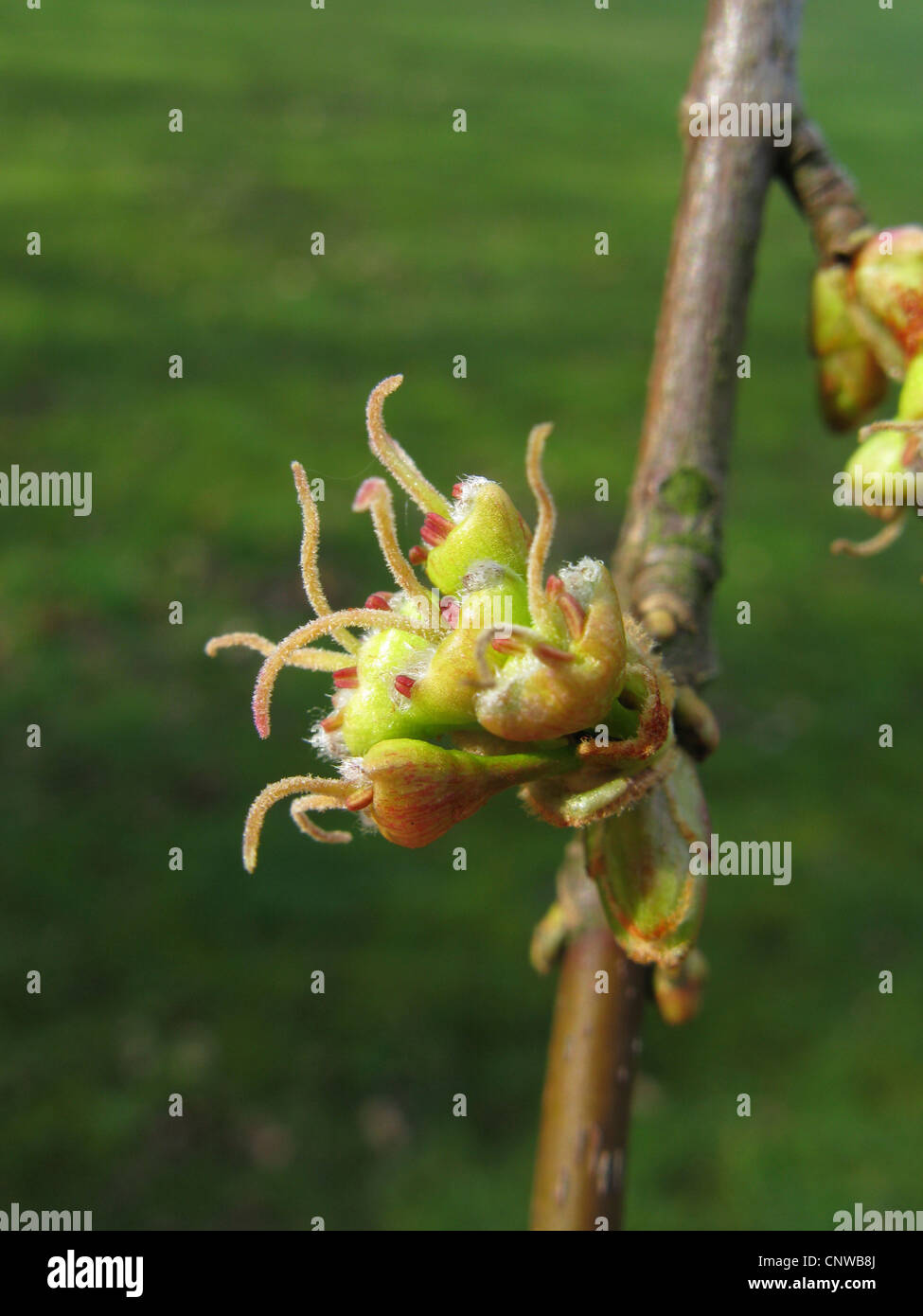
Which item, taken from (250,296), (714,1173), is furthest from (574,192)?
(714,1173)

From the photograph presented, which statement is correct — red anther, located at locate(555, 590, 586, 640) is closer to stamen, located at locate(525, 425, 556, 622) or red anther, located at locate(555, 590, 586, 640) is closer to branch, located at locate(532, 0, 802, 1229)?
stamen, located at locate(525, 425, 556, 622)

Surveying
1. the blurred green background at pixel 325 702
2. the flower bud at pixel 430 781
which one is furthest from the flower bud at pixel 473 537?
the blurred green background at pixel 325 702

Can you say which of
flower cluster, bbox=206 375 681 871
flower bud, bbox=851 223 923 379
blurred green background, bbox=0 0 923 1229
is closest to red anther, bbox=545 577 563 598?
flower cluster, bbox=206 375 681 871

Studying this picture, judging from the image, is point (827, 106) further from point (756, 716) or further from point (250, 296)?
point (756, 716)

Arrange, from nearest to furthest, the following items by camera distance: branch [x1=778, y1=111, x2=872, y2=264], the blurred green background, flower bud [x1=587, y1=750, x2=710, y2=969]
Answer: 1. flower bud [x1=587, y1=750, x2=710, y2=969]
2. branch [x1=778, y1=111, x2=872, y2=264]
3. the blurred green background

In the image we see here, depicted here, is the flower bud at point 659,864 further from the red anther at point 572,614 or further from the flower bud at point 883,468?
the flower bud at point 883,468

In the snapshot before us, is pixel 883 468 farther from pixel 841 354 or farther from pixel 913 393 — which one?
pixel 841 354

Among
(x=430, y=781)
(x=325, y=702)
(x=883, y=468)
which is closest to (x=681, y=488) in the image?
(x=883, y=468)
